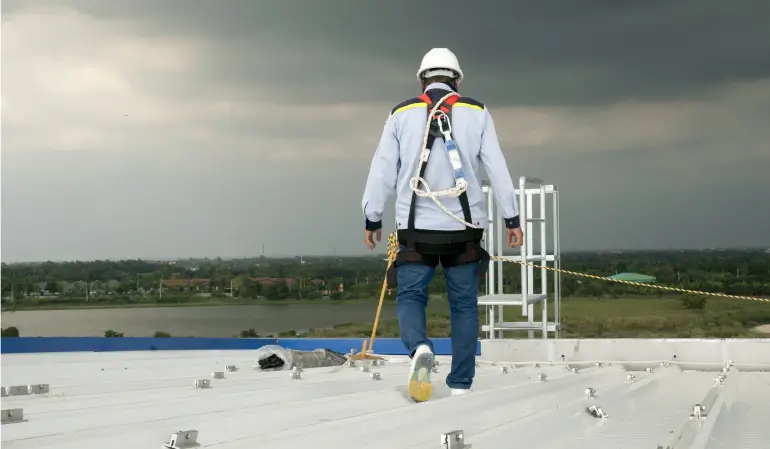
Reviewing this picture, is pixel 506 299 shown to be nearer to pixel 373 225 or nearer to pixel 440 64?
pixel 373 225

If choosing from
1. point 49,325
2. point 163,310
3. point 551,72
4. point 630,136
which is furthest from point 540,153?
point 49,325

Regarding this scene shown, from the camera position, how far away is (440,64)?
117 inches

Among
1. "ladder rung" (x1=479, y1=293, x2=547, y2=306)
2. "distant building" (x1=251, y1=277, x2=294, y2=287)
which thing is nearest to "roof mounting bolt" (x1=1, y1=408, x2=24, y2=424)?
"ladder rung" (x1=479, y1=293, x2=547, y2=306)

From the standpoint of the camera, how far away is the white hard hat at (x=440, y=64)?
2992mm

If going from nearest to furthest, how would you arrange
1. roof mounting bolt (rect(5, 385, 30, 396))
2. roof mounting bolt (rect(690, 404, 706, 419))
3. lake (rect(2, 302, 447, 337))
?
roof mounting bolt (rect(690, 404, 706, 419)), roof mounting bolt (rect(5, 385, 30, 396)), lake (rect(2, 302, 447, 337))

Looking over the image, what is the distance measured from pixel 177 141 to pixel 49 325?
4.76 metres

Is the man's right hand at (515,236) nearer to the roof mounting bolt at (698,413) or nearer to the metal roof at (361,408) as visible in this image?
the metal roof at (361,408)

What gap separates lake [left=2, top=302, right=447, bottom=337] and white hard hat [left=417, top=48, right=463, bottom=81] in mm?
14754

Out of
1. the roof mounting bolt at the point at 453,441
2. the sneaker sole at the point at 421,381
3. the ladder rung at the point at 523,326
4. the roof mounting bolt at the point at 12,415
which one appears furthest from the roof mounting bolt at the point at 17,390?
the ladder rung at the point at 523,326

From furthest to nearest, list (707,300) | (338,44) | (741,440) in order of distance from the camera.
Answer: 1. (707,300)
2. (338,44)
3. (741,440)

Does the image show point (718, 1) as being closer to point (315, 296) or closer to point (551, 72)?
point (551, 72)

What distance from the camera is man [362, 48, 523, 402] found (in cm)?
288

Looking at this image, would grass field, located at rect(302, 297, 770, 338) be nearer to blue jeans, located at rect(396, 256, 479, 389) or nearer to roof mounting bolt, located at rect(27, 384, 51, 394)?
blue jeans, located at rect(396, 256, 479, 389)

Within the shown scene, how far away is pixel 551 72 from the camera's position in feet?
64.4
